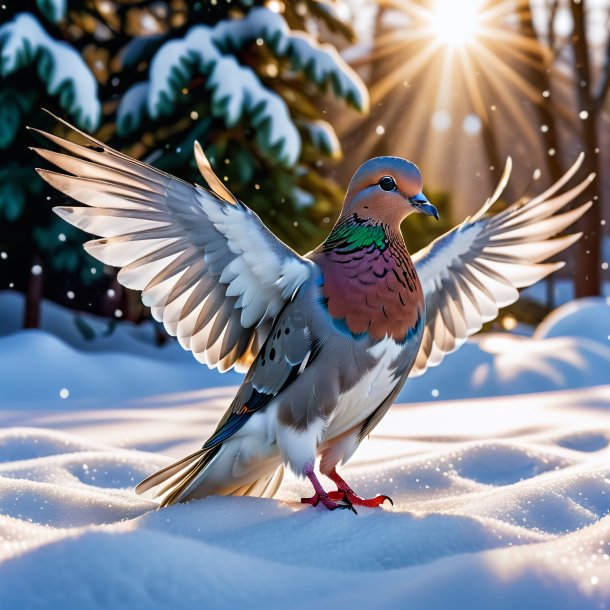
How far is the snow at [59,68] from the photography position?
7051mm

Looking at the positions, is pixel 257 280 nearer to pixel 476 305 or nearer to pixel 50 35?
pixel 476 305

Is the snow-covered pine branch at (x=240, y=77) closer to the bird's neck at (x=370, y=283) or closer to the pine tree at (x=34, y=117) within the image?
the pine tree at (x=34, y=117)

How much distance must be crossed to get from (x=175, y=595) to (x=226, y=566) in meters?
0.14

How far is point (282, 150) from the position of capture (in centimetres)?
685

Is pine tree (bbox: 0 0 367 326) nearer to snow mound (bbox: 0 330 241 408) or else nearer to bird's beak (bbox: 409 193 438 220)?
snow mound (bbox: 0 330 241 408)

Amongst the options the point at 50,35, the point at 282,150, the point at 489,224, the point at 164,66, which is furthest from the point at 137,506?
the point at 50,35

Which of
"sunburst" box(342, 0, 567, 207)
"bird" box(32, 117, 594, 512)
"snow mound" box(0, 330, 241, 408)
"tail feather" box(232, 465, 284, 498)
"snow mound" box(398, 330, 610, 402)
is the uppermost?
"sunburst" box(342, 0, 567, 207)

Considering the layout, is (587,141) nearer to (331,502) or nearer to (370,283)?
(370,283)

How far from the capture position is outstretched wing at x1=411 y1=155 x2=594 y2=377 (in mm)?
2914

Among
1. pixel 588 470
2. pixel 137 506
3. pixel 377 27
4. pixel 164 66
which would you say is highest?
pixel 377 27

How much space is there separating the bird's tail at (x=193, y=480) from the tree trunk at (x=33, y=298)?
628 cm

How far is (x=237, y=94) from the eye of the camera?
269 inches

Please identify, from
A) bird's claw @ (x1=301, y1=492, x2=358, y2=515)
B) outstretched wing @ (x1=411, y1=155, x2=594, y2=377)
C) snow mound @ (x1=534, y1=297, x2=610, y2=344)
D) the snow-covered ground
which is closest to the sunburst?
snow mound @ (x1=534, y1=297, x2=610, y2=344)

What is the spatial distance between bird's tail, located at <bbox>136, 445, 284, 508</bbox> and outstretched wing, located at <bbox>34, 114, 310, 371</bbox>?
29 cm
